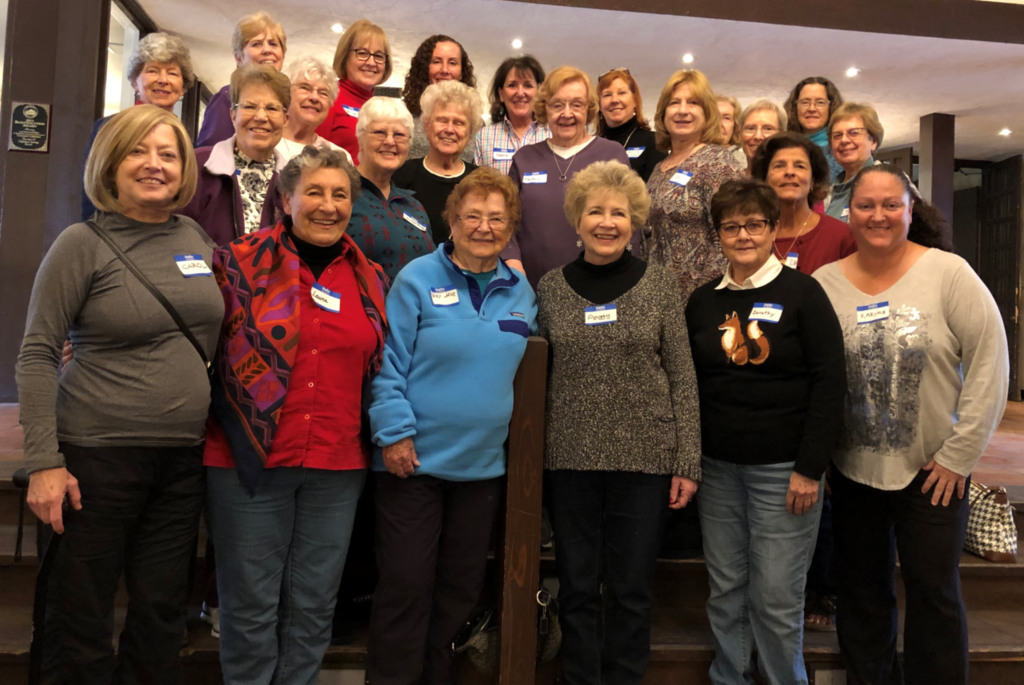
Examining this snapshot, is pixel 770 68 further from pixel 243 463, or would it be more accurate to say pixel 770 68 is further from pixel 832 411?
pixel 243 463

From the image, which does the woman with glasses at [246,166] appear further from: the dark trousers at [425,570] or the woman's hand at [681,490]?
the woman's hand at [681,490]

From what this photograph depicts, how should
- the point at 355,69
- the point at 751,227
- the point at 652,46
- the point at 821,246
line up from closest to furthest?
the point at 751,227 < the point at 821,246 < the point at 355,69 < the point at 652,46

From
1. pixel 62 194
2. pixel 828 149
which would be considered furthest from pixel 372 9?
pixel 828 149

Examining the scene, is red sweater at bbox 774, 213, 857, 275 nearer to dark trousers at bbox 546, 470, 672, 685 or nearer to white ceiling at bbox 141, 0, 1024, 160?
dark trousers at bbox 546, 470, 672, 685

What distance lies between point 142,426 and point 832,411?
6.37 ft

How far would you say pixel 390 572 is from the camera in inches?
73.5

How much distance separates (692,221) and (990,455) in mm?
3740

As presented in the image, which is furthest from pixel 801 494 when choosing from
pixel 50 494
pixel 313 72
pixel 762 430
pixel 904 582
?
pixel 313 72

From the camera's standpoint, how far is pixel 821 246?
237 centimetres

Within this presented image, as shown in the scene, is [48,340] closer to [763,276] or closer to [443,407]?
[443,407]

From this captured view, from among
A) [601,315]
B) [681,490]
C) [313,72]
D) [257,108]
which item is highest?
[313,72]

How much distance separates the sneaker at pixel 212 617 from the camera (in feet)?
7.04

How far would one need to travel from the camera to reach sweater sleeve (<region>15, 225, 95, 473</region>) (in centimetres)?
154

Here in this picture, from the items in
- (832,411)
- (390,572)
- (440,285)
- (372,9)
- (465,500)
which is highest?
(372,9)
